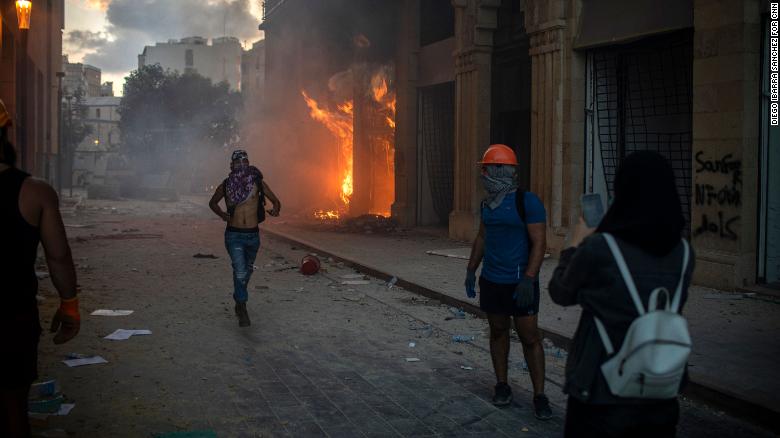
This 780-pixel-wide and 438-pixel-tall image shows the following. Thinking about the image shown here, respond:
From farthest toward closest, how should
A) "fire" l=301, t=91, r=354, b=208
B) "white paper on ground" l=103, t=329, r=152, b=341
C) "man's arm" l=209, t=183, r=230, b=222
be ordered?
"fire" l=301, t=91, r=354, b=208 < "man's arm" l=209, t=183, r=230, b=222 < "white paper on ground" l=103, t=329, r=152, b=341

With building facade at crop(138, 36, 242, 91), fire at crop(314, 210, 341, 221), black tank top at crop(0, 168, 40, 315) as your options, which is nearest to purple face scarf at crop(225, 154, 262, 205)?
black tank top at crop(0, 168, 40, 315)

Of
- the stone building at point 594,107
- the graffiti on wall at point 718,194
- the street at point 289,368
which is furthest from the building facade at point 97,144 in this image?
the graffiti on wall at point 718,194

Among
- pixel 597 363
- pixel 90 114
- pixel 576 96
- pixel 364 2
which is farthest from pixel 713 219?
pixel 90 114

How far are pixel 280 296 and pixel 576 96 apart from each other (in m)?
7.00

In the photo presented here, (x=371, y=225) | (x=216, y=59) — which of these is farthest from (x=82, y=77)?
(x=371, y=225)

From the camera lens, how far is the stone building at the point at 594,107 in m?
10.3

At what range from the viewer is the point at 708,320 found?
8.39 m

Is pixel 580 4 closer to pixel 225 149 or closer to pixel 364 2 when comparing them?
pixel 364 2

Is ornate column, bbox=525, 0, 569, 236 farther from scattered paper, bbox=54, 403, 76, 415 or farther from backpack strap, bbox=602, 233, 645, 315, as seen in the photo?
backpack strap, bbox=602, 233, 645, 315

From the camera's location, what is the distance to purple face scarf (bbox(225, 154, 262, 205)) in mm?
8438

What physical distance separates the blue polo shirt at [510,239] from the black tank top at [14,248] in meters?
3.10

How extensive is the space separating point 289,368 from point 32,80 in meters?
22.0

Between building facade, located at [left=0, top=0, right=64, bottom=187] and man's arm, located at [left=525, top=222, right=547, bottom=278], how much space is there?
1272 cm

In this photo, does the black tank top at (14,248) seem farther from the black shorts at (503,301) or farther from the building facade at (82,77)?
the building facade at (82,77)
